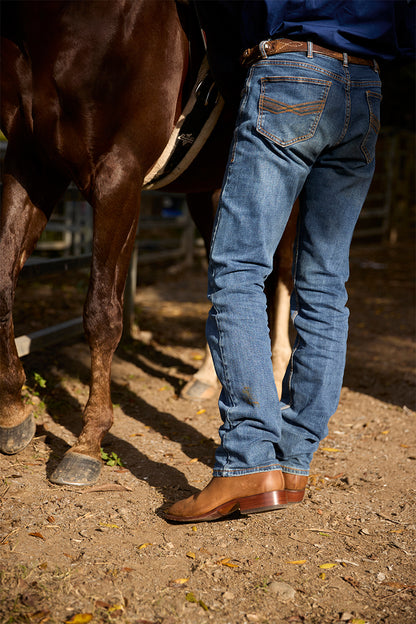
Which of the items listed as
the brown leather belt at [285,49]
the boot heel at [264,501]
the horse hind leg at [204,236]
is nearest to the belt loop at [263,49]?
the brown leather belt at [285,49]

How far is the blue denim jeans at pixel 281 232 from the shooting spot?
6.05ft

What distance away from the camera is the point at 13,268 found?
8.40ft

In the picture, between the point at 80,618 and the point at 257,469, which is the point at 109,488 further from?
the point at 80,618

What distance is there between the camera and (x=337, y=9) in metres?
1.82

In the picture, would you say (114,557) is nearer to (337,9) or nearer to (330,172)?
(330,172)

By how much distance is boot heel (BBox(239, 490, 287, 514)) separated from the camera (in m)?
1.91

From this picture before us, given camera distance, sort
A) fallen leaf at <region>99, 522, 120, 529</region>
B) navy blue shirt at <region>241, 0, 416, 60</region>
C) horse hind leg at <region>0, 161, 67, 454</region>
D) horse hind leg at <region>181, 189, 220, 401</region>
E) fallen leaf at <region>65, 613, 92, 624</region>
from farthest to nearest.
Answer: horse hind leg at <region>181, 189, 220, 401</region>
horse hind leg at <region>0, 161, 67, 454</region>
fallen leaf at <region>99, 522, 120, 529</region>
navy blue shirt at <region>241, 0, 416, 60</region>
fallen leaf at <region>65, 613, 92, 624</region>

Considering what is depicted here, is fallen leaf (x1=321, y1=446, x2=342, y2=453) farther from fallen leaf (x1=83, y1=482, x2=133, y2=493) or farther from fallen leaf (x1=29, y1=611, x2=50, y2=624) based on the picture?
fallen leaf (x1=29, y1=611, x2=50, y2=624)

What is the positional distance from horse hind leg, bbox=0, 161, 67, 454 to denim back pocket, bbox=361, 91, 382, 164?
1265 mm

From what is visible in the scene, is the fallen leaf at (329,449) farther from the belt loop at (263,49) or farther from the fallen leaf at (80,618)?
the belt loop at (263,49)

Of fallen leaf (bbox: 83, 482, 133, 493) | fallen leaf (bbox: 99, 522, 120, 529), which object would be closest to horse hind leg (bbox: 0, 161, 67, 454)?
fallen leaf (bbox: 83, 482, 133, 493)

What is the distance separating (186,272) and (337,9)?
6.74 m

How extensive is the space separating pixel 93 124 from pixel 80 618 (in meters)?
1.60

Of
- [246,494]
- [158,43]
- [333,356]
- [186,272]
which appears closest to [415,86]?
[186,272]
